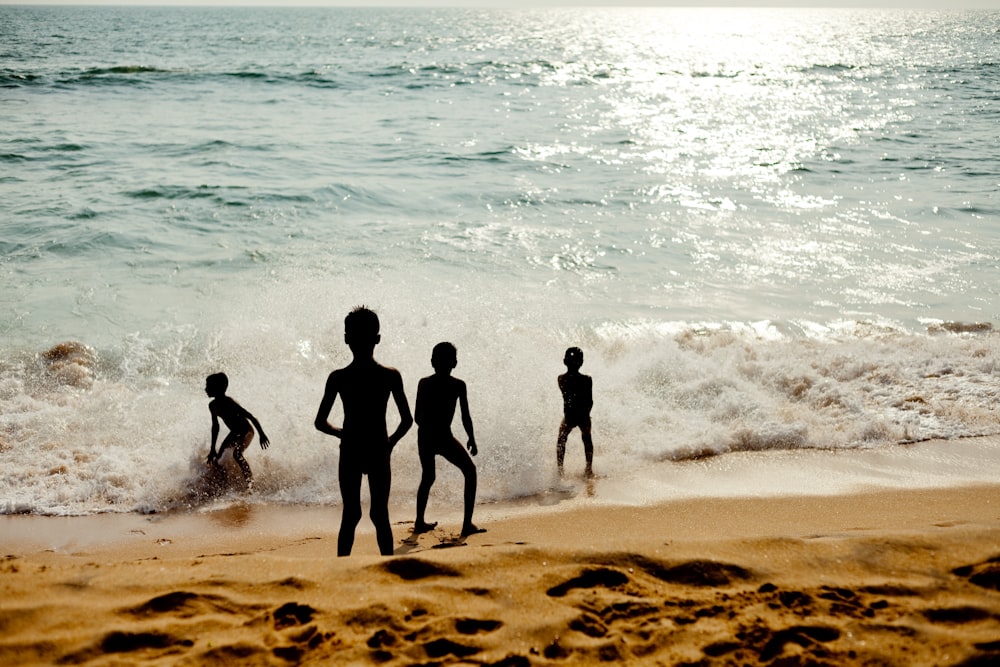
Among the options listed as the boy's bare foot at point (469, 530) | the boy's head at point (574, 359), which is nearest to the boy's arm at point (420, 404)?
the boy's bare foot at point (469, 530)

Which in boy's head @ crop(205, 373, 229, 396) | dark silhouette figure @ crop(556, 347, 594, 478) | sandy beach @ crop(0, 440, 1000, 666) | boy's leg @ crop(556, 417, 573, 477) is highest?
boy's head @ crop(205, 373, 229, 396)

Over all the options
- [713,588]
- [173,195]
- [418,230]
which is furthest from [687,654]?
[173,195]

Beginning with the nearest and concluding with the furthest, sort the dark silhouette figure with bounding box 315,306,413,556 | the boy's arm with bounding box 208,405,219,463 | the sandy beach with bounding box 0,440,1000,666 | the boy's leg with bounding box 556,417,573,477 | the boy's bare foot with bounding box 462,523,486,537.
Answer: the sandy beach with bounding box 0,440,1000,666 → the dark silhouette figure with bounding box 315,306,413,556 → the boy's bare foot with bounding box 462,523,486,537 → the boy's arm with bounding box 208,405,219,463 → the boy's leg with bounding box 556,417,573,477

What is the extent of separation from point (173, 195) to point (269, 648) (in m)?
13.7

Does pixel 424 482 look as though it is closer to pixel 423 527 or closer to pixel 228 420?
pixel 423 527

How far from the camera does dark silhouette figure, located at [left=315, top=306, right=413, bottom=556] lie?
14.0 feet

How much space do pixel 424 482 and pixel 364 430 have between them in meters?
0.93

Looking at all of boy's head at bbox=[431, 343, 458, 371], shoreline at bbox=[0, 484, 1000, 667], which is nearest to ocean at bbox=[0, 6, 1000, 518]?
boy's head at bbox=[431, 343, 458, 371]

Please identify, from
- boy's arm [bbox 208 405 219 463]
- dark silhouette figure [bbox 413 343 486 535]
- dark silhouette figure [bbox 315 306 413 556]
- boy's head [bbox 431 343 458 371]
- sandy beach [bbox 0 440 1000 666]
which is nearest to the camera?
sandy beach [bbox 0 440 1000 666]

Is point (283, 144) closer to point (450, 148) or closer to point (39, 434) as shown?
point (450, 148)

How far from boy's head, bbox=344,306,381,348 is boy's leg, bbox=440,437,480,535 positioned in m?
1.18

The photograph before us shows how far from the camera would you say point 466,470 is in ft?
16.6

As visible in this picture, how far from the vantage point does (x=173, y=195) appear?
14719 mm

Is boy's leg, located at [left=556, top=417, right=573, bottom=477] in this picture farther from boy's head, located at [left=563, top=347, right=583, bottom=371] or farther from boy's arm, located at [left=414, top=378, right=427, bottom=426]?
boy's arm, located at [left=414, top=378, right=427, bottom=426]
